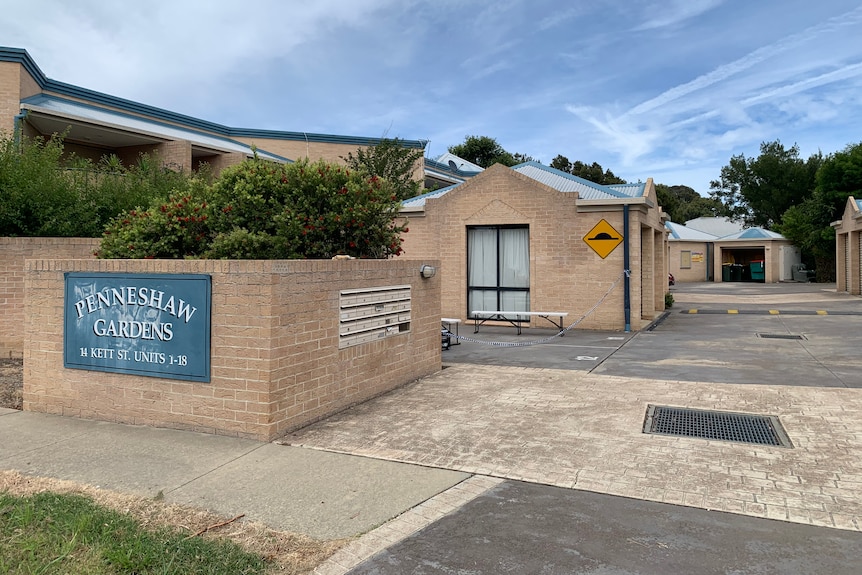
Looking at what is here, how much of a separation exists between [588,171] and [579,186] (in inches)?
1736

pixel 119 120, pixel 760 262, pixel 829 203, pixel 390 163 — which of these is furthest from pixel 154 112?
pixel 760 262

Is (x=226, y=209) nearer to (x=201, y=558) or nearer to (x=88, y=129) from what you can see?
(x=201, y=558)

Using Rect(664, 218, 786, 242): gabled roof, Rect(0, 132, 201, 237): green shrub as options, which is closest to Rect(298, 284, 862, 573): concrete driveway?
Rect(0, 132, 201, 237): green shrub

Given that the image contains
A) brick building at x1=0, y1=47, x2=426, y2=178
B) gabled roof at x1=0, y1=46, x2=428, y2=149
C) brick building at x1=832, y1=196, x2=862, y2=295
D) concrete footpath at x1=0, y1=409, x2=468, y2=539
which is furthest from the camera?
brick building at x1=832, y1=196, x2=862, y2=295

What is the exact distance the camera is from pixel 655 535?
4105 mm

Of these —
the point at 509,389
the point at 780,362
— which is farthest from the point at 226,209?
the point at 780,362

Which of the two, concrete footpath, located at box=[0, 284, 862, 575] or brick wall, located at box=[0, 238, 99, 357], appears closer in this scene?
concrete footpath, located at box=[0, 284, 862, 575]

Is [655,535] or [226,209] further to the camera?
[226,209]

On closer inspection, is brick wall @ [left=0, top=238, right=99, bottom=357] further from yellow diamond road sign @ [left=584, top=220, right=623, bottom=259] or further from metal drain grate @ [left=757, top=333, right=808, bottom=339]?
metal drain grate @ [left=757, top=333, right=808, bottom=339]

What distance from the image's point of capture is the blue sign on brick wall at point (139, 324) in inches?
261

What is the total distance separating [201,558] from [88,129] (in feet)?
76.6

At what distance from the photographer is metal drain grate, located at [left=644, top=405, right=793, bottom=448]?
6.32 m

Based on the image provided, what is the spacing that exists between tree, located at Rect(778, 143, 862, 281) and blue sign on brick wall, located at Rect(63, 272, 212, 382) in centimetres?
4054

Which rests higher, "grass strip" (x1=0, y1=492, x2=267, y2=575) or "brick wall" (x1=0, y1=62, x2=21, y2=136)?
"brick wall" (x1=0, y1=62, x2=21, y2=136)
